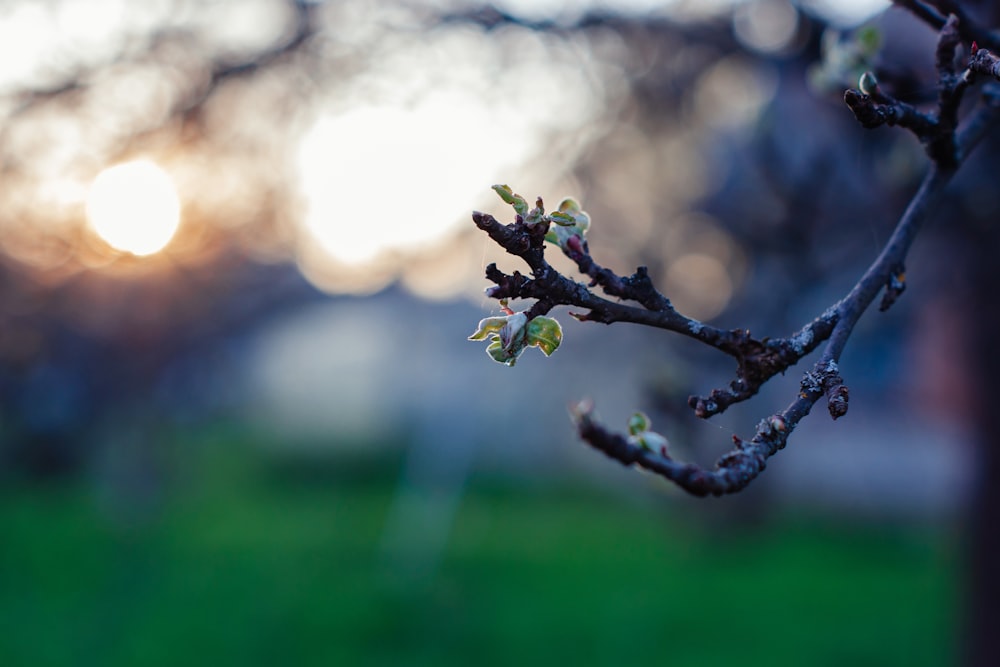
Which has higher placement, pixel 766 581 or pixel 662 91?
pixel 662 91

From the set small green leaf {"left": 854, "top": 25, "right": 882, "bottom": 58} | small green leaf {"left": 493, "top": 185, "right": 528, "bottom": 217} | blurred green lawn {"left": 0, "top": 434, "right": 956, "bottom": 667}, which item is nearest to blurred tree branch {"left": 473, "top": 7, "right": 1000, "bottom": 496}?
small green leaf {"left": 493, "top": 185, "right": 528, "bottom": 217}

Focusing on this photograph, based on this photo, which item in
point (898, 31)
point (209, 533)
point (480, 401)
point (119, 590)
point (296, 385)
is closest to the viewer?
point (898, 31)

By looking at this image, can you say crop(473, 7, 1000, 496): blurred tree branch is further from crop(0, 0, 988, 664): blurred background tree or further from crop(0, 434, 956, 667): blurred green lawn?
crop(0, 434, 956, 667): blurred green lawn

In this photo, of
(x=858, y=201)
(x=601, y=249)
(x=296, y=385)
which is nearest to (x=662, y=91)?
(x=858, y=201)

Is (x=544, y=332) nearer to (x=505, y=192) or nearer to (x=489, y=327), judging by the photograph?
(x=489, y=327)

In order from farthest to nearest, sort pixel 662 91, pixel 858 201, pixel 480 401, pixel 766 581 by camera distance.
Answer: pixel 480 401 → pixel 766 581 → pixel 662 91 → pixel 858 201

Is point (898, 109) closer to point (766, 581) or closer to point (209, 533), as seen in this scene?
point (766, 581)

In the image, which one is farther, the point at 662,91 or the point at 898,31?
the point at 662,91
